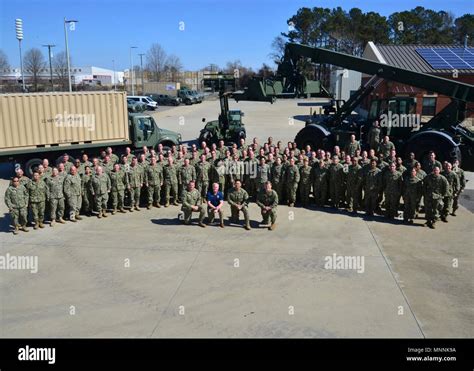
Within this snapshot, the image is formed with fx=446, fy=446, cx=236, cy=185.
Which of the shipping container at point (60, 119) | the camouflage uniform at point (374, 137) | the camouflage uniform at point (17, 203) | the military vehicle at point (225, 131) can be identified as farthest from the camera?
the military vehicle at point (225, 131)

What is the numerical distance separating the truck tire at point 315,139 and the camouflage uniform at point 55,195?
31.0ft

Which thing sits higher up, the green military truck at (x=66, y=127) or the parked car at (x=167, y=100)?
the parked car at (x=167, y=100)

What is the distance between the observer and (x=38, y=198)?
10.3m


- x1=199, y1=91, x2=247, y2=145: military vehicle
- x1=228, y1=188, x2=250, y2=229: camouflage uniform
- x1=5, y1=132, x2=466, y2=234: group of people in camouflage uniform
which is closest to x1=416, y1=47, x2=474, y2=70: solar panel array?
x1=199, y1=91, x2=247, y2=145: military vehicle

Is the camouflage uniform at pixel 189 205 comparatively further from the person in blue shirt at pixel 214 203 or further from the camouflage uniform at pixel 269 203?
the camouflage uniform at pixel 269 203

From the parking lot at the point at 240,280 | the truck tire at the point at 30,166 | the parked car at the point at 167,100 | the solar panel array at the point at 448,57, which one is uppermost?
the solar panel array at the point at 448,57

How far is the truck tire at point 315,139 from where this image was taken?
55.1 feet

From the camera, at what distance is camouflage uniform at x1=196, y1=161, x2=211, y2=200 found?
40.5 ft

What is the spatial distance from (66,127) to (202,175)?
6.30 meters

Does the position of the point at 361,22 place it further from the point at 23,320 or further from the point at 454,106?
the point at 23,320

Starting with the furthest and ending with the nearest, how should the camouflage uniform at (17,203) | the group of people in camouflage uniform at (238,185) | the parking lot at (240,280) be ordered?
the group of people in camouflage uniform at (238,185)
the camouflage uniform at (17,203)
the parking lot at (240,280)

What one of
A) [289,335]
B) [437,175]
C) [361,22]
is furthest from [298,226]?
[361,22]

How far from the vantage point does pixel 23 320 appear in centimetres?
661

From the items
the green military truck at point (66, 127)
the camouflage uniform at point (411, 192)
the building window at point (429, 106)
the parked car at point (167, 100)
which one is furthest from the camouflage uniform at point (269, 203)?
the parked car at point (167, 100)
